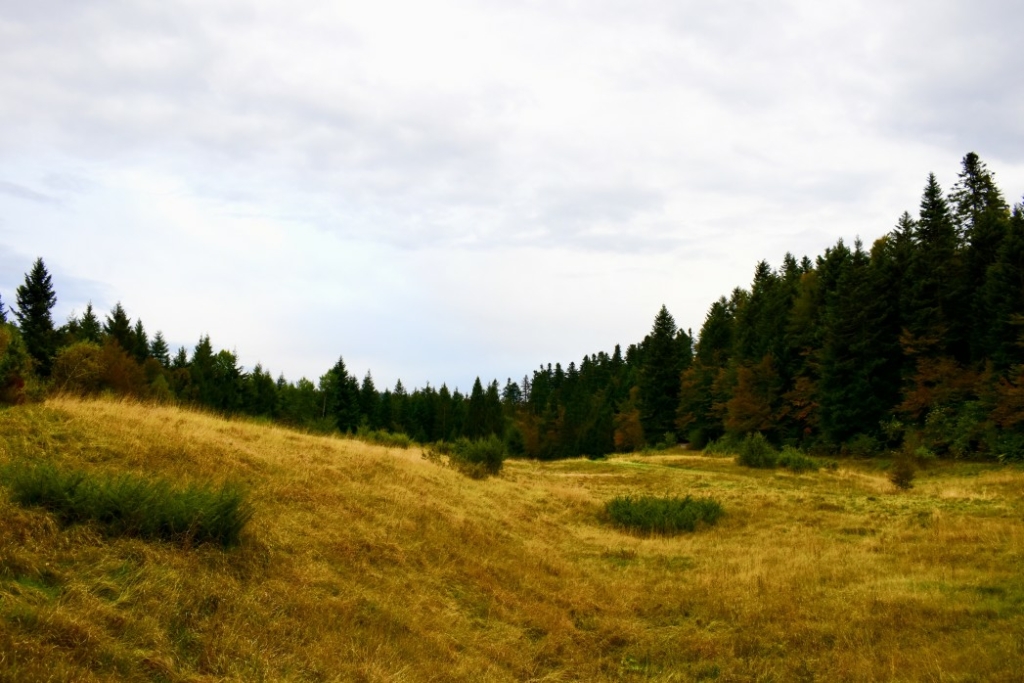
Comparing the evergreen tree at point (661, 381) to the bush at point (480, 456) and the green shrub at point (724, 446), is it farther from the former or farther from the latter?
the bush at point (480, 456)

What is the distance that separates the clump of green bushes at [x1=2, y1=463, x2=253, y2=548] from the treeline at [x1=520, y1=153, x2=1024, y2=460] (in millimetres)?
38708

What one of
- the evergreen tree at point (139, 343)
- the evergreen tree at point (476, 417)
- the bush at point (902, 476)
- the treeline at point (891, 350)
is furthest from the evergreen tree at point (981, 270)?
the evergreen tree at point (139, 343)

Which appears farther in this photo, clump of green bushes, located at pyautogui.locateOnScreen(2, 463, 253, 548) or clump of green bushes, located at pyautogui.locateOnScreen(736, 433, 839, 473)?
clump of green bushes, located at pyautogui.locateOnScreen(736, 433, 839, 473)

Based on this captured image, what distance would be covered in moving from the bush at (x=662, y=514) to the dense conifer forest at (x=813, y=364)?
14244mm

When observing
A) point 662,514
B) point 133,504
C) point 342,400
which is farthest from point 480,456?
point 342,400

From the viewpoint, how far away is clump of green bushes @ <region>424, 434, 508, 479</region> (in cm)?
2344

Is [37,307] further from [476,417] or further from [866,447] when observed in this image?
[866,447]

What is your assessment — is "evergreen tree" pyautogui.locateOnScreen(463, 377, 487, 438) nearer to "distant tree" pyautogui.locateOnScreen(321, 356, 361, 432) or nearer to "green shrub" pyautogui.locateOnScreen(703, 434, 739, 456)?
"distant tree" pyautogui.locateOnScreen(321, 356, 361, 432)

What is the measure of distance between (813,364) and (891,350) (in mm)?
7659

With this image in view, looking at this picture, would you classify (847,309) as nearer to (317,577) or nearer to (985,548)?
(985,548)

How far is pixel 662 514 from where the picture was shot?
19.5 m

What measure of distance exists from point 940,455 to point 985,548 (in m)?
31.6

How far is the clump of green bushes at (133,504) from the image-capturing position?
7.99 meters

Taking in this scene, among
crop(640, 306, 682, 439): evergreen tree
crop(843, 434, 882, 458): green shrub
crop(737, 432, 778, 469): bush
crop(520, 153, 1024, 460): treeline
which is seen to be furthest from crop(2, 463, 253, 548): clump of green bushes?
crop(640, 306, 682, 439): evergreen tree
